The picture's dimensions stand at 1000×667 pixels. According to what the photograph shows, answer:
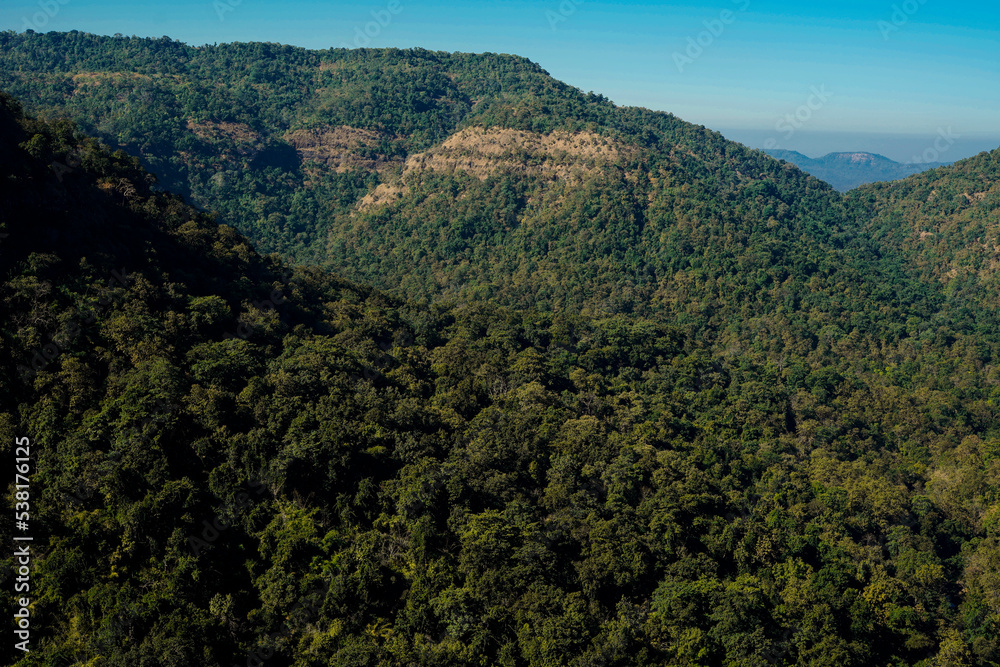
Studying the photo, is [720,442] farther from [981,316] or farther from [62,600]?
[981,316]

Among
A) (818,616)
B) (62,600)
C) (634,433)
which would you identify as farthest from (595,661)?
(634,433)

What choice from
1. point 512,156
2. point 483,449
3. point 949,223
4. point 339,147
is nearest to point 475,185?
point 512,156

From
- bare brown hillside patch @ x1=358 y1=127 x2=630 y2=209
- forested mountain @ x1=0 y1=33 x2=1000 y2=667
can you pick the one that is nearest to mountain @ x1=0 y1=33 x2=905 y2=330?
bare brown hillside patch @ x1=358 y1=127 x2=630 y2=209

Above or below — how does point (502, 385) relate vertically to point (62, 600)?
above

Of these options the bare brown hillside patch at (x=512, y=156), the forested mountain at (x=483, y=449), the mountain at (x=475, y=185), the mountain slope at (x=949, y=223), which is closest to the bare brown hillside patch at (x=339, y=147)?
the mountain at (x=475, y=185)

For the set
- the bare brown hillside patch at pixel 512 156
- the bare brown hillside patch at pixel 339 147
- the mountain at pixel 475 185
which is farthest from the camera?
the bare brown hillside patch at pixel 339 147

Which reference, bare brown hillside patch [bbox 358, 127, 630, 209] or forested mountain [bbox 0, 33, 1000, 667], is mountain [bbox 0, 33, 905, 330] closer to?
bare brown hillside patch [bbox 358, 127, 630, 209]

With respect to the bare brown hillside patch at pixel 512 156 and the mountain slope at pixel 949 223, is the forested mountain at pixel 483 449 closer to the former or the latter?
the mountain slope at pixel 949 223

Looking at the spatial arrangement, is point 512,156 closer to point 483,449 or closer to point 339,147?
point 339,147
